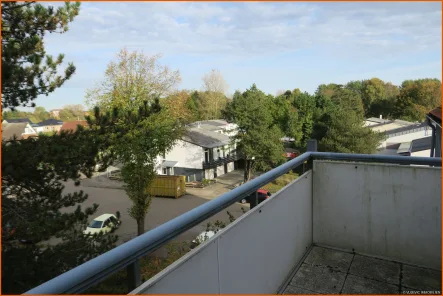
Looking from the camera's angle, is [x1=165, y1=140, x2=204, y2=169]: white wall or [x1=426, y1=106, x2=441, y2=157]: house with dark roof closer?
[x1=426, y1=106, x2=441, y2=157]: house with dark roof

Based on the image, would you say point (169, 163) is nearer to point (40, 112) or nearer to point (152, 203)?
point (152, 203)

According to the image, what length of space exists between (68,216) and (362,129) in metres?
20.0

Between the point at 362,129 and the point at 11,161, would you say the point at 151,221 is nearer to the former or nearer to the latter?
the point at 11,161

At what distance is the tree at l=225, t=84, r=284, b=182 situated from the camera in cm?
2178

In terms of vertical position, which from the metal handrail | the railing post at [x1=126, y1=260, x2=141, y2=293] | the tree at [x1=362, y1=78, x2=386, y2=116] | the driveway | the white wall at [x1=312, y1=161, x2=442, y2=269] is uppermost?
the tree at [x1=362, y1=78, x2=386, y2=116]

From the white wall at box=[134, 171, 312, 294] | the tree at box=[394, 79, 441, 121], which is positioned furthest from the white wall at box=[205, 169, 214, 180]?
the tree at box=[394, 79, 441, 121]

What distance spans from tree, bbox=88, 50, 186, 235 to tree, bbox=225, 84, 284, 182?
4630mm

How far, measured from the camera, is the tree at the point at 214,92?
39412mm

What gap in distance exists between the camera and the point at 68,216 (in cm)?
573

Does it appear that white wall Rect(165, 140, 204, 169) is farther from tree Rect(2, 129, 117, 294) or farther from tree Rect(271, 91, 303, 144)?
tree Rect(2, 129, 117, 294)

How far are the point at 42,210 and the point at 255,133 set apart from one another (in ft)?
56.9

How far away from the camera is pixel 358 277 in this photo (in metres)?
2.39

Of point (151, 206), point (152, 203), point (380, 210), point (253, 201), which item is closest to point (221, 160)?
point (152, 203)

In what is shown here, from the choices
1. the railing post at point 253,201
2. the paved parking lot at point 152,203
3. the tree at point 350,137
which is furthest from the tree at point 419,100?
the railing post at point 253,201
